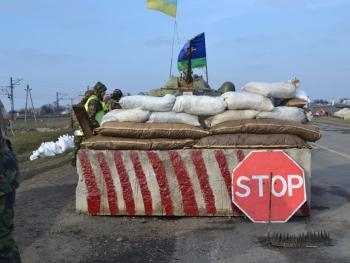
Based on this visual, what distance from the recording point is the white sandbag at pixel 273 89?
26.2 ft

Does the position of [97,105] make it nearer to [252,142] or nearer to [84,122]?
[84,122]

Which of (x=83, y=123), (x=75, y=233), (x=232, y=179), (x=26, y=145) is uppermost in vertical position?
(x=83, y=123)

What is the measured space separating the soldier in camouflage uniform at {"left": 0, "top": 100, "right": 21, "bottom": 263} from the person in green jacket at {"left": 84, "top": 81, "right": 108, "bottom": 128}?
6.25 metres

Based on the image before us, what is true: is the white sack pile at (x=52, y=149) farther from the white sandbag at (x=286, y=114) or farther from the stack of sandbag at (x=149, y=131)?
the white sandbag at (x=286, y=114)

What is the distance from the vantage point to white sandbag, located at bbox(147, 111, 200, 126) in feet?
24.7

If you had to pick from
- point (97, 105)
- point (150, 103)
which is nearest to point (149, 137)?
point (150, 103)

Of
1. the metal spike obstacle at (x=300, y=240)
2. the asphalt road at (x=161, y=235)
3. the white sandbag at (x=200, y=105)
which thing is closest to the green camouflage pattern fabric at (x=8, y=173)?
the asphalt road at (x=161, y=235)

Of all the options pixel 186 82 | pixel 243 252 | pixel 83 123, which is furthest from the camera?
pixel 186 82

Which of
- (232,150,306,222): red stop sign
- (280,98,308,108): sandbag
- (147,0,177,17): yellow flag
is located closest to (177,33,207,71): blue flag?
(147,0,177,17): yellow flag

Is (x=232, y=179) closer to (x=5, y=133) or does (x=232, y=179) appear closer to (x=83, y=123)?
(x=83, y=123)

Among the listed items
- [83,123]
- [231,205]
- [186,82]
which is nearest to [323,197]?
[231,205]

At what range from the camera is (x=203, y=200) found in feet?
23.8

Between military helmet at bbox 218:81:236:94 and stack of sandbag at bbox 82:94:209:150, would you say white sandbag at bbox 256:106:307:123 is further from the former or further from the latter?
military helmet at bbox 218:81:236:94

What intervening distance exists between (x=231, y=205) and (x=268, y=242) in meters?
1.29
